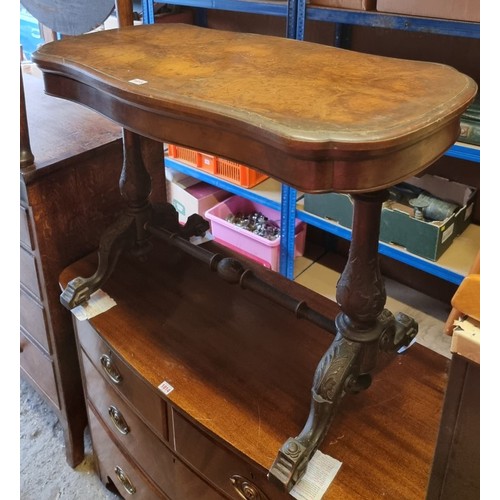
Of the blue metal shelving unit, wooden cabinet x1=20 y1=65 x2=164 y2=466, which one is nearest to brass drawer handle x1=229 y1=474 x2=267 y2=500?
wooden cabinet x1=20 y1=65 x2=164 y2=466

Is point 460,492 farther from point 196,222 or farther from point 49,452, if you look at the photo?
point 49,452

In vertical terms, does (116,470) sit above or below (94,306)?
below

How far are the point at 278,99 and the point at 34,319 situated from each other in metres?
1.08

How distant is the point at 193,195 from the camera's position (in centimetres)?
253

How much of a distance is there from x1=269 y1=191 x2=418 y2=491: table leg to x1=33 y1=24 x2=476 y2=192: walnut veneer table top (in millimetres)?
161

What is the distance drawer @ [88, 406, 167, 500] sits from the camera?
130 cm

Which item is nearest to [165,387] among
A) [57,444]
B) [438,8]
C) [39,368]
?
[39,368]

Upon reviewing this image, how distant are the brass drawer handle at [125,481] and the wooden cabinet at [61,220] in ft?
0.88

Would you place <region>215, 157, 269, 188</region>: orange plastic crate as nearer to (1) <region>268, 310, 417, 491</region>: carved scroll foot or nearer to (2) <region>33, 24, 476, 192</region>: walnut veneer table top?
(2) <region>33, 24, 476, 192</region>: walnut veneer table top

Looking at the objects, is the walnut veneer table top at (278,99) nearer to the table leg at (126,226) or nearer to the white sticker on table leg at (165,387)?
the table leg at (126,226)

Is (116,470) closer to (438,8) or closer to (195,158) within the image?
(195,158)

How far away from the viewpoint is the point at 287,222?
216 cm

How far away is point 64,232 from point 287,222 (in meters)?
1.00

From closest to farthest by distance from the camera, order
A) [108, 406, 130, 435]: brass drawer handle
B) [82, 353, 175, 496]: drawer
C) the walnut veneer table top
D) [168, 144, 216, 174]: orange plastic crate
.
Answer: the walnut veneer table top < [82, 353, 175, 496]: drawer < [108, 406, 130, 435]: brass drawer handle < [168, 144, 216, 174]: orange plastic crate
